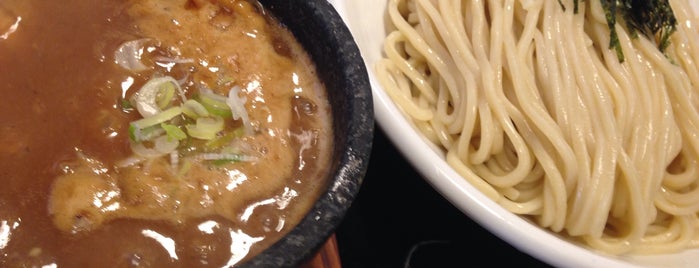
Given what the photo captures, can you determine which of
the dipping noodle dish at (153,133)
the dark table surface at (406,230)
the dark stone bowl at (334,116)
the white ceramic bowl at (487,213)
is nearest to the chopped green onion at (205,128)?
the dipping noodle dish at (153,133)

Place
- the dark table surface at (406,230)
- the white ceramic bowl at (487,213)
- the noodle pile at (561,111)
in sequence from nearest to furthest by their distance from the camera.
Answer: the white ceramic bowl at (487,213) < the noodle pile at (561,111) < the dark table surface at (406,230)

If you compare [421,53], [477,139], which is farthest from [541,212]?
[421,53]

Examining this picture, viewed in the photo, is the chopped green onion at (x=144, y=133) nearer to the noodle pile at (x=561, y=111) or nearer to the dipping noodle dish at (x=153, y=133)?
the dipping noodle dish at (x=153, y=133)

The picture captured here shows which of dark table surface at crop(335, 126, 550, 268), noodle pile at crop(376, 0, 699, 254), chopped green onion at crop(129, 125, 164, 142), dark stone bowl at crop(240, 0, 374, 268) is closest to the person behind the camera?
dark stone bowl at crop(240, 0, 374, 268)

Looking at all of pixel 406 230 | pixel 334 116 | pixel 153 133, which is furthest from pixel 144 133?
pixel 406 230

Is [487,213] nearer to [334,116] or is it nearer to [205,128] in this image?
[334,116]

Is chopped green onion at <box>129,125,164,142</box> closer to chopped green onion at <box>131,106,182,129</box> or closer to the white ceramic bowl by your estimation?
chopped green onion at <box>131,106,182,129</box>

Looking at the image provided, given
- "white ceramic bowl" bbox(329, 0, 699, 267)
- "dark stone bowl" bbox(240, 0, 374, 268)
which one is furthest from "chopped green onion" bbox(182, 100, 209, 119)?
"white ceramic bowl" bbox(329, 0, 699, 267)
